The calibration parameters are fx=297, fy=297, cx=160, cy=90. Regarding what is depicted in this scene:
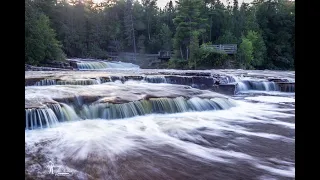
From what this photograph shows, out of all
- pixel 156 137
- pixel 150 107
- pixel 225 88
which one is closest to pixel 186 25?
pixel 225 88

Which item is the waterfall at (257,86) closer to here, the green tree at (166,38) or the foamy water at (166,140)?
the foamy water at (166,140)

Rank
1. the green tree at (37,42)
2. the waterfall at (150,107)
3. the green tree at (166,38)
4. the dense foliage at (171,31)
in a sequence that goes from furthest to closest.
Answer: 1. the green tree at (166,38)
2. the dense foliage at (171,31)
3. the green tree at (37,42)
4. the waterfall at (150,107)

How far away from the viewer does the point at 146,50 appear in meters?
47.4

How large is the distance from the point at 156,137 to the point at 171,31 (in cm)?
4011

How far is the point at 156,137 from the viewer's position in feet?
24.4

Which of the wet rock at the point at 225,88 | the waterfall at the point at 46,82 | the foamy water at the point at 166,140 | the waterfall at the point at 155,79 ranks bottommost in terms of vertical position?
the foamy water at the point at 166,140

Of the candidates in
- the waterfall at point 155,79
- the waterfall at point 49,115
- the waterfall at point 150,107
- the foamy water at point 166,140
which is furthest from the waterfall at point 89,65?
the foamy water at point 166,140

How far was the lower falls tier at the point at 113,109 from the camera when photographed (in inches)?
323

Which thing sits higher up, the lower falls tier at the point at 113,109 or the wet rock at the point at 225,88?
the wet rock at the point at 225,88

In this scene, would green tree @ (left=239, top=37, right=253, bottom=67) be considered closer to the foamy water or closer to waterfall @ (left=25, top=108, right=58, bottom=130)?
the foamy water

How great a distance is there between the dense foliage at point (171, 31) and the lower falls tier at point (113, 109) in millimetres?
20234

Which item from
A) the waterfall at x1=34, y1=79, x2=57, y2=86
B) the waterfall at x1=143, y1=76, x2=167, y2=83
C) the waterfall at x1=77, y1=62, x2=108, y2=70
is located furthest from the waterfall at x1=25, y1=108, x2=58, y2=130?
the waterfall at x1=77, y1=62, x2=108, y2=70
